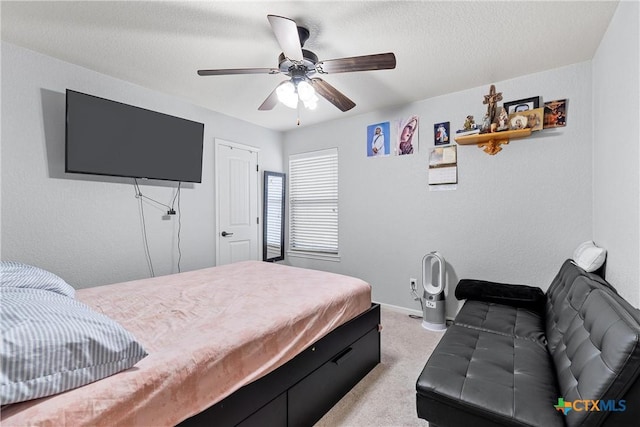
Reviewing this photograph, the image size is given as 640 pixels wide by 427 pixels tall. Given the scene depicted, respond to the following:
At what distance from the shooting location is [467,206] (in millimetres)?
3092

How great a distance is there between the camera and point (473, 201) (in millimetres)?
3053

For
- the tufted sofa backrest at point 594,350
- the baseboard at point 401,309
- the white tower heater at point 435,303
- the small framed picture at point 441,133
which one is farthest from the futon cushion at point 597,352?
the small framed picture at point 441,133

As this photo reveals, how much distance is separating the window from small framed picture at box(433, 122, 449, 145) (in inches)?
54.2

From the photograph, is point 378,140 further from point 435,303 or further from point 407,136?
point 435,303

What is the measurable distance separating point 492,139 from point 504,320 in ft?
5.72

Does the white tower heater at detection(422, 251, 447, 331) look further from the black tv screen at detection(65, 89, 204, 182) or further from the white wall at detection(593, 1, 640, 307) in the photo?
the black tv screen at detection(65, 89, 204, 182)

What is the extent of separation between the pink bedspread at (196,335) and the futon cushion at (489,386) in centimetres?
70

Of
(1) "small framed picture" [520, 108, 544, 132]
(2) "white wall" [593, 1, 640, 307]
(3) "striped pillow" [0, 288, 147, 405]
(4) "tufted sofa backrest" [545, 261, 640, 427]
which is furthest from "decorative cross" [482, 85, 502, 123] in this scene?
(3) "striped pillow" [0, 288, 147, 405]


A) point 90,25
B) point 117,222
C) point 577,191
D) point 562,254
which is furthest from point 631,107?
point 117,222

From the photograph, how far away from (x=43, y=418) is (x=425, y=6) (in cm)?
262

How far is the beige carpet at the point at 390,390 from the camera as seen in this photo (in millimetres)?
1736

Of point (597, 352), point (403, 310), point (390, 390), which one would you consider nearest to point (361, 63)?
point (597, 352)

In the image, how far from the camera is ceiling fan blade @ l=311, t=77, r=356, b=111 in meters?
2.23

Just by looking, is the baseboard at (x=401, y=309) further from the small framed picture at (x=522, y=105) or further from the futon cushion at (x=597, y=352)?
the small framed picture at (x=522, y=105)
